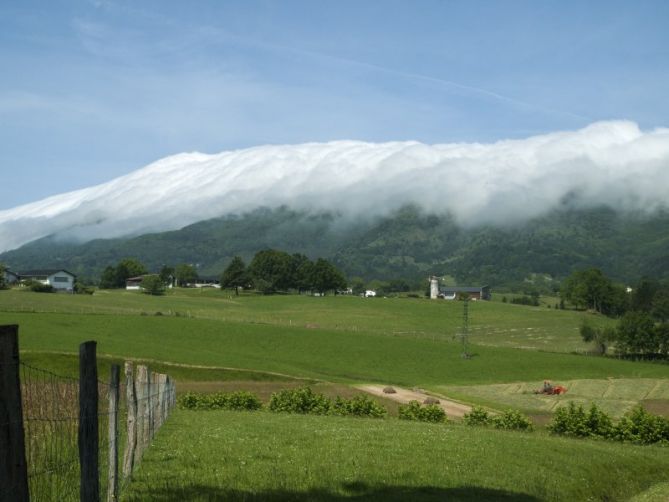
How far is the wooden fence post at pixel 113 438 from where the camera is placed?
1367 cm

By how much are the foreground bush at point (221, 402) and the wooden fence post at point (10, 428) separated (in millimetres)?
35123

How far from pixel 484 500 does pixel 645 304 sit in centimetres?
18089

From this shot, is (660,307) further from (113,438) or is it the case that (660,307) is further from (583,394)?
(113,438)

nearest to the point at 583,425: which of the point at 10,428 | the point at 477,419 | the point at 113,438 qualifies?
the point at 477,419

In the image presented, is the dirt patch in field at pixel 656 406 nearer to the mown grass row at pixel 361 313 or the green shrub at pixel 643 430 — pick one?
the green shrub at pixel 643 430

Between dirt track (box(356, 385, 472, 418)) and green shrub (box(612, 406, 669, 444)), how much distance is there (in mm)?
14293

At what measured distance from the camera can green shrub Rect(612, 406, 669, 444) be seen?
35.3 m

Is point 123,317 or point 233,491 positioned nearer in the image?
point 233,491

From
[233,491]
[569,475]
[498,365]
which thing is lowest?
[498,365]

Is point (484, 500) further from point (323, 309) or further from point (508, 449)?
point (323, 309)

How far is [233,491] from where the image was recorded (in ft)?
49.3

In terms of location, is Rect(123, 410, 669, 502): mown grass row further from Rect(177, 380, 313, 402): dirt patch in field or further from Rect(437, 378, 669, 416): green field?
Rect(437, 378, 669, 416): green field

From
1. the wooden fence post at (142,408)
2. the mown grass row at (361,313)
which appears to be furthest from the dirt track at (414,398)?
the mown grass row at (361,313)

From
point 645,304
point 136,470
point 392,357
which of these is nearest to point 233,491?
point 136,470
